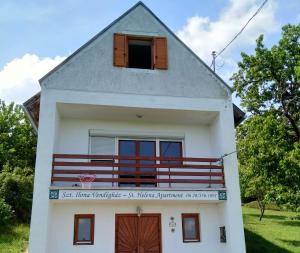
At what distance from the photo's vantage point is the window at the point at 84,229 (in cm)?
1237

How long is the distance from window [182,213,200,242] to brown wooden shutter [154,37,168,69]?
19.0ft

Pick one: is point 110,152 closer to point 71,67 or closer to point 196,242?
point 71,67

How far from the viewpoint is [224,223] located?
41.9 feet

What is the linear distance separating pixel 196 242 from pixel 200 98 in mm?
5372

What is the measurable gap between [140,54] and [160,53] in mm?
1503

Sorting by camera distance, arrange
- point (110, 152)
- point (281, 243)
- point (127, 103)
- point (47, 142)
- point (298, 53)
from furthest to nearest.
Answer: point (298, 53)
point (281, 243)
point (110, 152)
point (127, 103)
point (47, 142)

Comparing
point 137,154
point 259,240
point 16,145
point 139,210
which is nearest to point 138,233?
point 139,210

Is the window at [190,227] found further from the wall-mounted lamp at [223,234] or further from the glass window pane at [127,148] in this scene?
the glass window pane at [127,148]

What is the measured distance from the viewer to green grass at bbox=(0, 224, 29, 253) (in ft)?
50.8

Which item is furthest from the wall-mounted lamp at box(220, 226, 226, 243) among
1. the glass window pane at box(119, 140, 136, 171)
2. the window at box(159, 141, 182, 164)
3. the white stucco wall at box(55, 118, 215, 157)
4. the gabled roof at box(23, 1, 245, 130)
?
the gabled roof at box(23, 1, 245, 130)

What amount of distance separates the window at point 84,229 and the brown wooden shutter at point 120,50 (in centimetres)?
573

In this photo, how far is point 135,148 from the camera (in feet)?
46.3

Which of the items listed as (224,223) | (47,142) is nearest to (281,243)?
(224,223)

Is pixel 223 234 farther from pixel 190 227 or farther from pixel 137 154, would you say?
pixel 137 154
